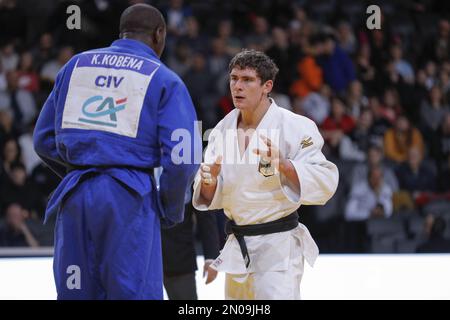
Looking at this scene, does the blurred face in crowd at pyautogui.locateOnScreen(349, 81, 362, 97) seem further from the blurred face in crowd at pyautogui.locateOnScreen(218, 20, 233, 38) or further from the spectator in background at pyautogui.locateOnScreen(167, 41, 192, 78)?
the spectator in background at pyautogui.locateOnScreen(167, 41, 192, 78)

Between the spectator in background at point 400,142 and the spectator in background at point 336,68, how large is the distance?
1.01 m

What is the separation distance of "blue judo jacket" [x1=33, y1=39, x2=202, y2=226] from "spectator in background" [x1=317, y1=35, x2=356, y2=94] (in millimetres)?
7297

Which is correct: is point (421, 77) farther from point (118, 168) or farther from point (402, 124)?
point (118, 168)

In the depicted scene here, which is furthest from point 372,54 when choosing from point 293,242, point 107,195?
point 107,195

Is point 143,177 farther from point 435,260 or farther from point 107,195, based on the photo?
point 435,260

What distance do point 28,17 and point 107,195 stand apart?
27.2 ft

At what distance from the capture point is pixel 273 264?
14.7 ft

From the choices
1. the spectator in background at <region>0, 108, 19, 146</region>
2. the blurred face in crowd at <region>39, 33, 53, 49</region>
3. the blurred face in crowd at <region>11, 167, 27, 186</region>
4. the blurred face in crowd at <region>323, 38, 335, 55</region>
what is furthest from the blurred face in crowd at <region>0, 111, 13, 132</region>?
the blurred face in crowd at <region>323, 38, 335, 55</region>

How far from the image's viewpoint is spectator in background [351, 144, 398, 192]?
9836mm

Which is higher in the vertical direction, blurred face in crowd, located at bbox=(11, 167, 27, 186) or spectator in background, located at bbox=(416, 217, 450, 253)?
blurred face in crowd, located at bbox=(11, 167, 27, 186)

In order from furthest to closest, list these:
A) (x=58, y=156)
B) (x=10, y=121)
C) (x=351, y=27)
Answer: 1. (x=351, y=27)
2. (x=10, y=121)
3. (x=58, y=156)

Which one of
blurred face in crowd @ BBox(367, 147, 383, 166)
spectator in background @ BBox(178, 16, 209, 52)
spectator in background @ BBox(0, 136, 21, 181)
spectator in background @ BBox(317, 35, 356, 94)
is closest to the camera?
spectator in background @ BBox(0, 136, 21, 181)

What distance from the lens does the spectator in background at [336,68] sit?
11.2 meters

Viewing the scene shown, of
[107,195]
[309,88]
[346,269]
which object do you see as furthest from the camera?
[309,88]
